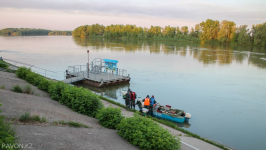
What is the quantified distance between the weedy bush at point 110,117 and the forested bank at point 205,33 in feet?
326

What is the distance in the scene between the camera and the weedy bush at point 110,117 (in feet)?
29.9

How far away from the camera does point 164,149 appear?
690 centimetres

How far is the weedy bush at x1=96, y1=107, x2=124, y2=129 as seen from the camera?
9117 mm

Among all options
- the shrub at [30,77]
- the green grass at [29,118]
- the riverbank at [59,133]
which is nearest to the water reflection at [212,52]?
the shrub at [30,77]

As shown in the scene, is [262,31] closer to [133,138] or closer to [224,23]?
[224,23]

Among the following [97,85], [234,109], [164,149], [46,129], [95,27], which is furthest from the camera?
[95,27]

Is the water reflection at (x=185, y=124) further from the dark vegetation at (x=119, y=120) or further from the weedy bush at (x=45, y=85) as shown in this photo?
the weedy bush at (x=45, y=85)

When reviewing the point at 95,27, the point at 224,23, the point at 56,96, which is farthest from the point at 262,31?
the point at 95,27

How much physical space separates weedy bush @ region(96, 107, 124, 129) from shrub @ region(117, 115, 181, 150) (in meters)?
1.08

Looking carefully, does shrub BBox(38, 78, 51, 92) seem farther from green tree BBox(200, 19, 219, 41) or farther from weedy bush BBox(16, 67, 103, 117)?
green tree BBox(200, 19, 219, 41)

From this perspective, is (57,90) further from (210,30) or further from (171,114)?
(210,30)

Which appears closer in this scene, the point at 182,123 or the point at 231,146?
the point at 231,146

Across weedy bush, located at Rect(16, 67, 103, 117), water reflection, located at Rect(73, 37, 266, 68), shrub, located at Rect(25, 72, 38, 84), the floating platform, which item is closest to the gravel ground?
weedy bush, located at Rect(16, 67, 103, 117)

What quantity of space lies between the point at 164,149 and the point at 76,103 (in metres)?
5.97
